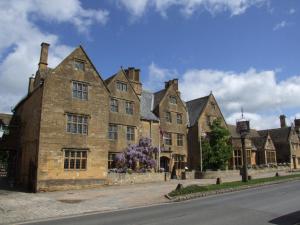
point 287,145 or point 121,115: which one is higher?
point 121,115

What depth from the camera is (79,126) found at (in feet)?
100

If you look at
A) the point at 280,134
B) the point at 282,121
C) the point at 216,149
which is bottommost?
the point at 216,149

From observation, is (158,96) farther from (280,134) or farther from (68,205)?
(280,134)

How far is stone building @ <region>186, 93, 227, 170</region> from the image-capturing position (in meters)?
45.6

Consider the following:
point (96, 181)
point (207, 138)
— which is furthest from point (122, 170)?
point (207, 138)

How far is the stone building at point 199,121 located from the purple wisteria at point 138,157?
961cm

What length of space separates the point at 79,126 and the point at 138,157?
345 inches

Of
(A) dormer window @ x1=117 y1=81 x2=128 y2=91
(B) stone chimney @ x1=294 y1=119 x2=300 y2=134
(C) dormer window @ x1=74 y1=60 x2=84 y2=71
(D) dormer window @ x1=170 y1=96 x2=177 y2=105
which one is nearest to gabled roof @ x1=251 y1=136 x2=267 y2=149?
(B) stone chimney @ x1=294 y1=119 x2=300 y2=134

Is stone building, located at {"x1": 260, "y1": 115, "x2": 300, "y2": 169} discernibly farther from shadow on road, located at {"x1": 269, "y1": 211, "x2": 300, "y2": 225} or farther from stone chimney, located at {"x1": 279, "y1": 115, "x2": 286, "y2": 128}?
shadow on road, located at {"x1": 269, "y1": 211, "x2": 300, "y2": 225}

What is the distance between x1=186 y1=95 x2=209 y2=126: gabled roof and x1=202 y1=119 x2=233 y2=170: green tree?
3256mm

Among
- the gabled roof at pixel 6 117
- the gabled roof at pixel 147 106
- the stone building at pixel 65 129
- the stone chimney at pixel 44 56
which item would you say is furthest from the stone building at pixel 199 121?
the gabled roof at pixel 6 117

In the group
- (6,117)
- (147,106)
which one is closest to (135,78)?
(147,106)

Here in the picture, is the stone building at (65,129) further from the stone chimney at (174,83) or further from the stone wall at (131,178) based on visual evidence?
the stone chimney at (174,83)

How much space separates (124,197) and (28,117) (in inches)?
596
